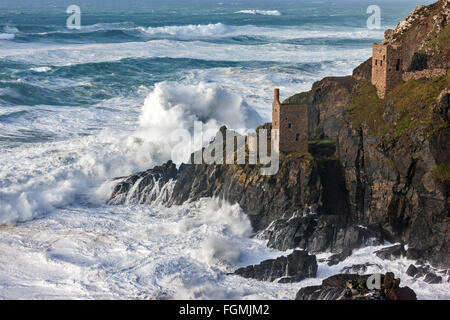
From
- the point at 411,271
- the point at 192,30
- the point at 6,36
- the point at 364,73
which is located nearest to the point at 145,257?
the point at 411,271

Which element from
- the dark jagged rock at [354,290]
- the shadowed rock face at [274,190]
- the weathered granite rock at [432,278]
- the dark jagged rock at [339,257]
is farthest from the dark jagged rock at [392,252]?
the shadowed rock face at [274,190]

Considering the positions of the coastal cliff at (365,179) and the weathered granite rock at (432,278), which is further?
the coastal cliff at (365,179)

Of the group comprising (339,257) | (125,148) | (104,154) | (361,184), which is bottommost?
(339,257)

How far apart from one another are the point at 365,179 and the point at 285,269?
6.63 m

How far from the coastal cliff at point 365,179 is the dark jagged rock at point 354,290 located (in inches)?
133

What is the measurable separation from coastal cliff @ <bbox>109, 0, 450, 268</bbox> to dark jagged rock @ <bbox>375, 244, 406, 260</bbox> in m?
0.45

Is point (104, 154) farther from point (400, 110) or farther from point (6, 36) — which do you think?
point (6, 36)

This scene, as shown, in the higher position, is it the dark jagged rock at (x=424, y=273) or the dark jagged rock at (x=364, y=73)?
the dark jagged rock at (x=364, y=73)

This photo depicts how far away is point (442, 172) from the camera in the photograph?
108 feet

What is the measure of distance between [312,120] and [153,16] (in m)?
127

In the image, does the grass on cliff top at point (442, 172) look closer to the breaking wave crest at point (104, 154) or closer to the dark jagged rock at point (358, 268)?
the dark jagged rock at point (358, 268)

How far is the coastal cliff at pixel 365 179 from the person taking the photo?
109 ft

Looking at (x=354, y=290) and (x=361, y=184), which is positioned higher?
(x=361, y=184)

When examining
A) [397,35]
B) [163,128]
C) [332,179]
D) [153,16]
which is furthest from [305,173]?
[153,16]
